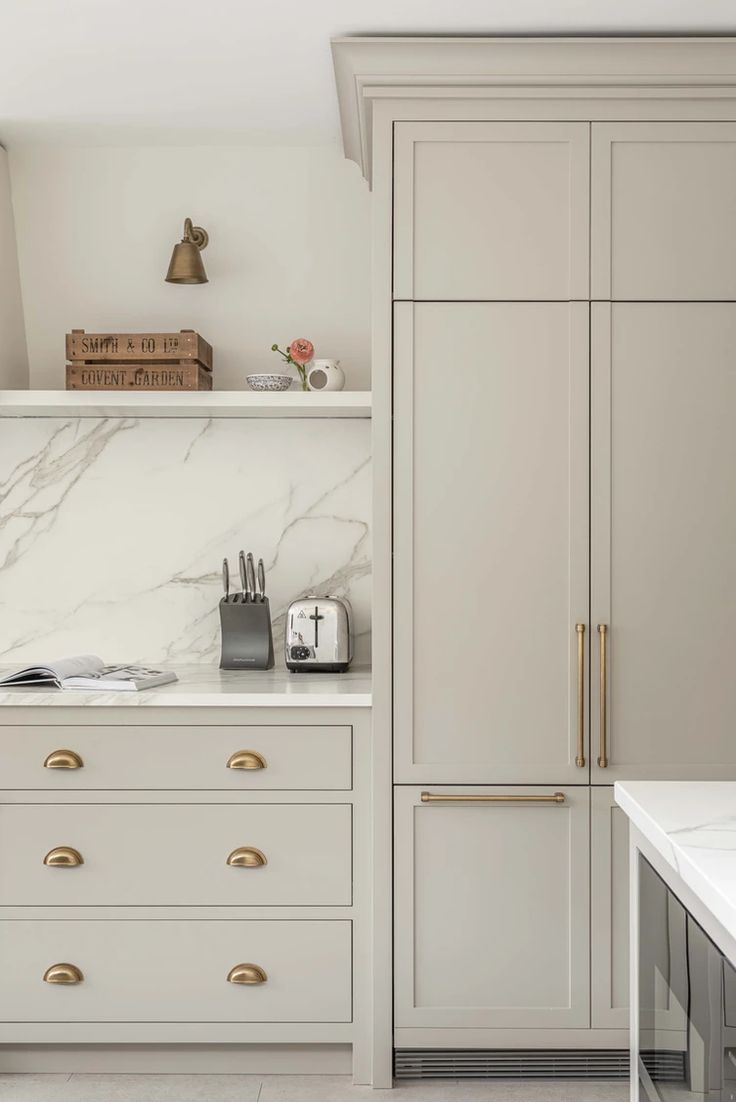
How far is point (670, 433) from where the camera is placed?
2.50 m

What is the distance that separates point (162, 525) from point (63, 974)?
1316 mm

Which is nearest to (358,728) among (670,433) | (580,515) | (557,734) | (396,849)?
(396,849)

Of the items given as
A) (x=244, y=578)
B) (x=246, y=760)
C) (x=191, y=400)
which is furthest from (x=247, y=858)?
(x=191, y=400)

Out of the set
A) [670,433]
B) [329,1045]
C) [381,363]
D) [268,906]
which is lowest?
[329,1045]

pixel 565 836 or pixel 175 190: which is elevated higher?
pixel 175 190

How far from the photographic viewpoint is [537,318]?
2502mm

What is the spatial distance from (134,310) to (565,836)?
2.01m

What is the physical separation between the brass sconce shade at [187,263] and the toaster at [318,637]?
1.02 meters

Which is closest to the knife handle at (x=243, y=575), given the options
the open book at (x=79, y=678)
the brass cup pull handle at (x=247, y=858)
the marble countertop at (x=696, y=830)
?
the open book at (x=79, y=678)

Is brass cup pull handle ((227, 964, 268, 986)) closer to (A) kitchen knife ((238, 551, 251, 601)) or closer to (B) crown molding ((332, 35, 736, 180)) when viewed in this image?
(A) kitchen knife ((238, 551, 251, 601))

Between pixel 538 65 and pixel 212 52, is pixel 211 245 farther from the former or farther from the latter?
pixel 538 65

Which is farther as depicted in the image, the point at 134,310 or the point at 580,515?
the point at 134,310

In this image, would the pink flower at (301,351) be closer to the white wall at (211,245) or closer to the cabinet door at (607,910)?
the white wall at (211,245)

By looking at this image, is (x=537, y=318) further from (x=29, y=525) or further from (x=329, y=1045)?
(x=329, y=1045)
